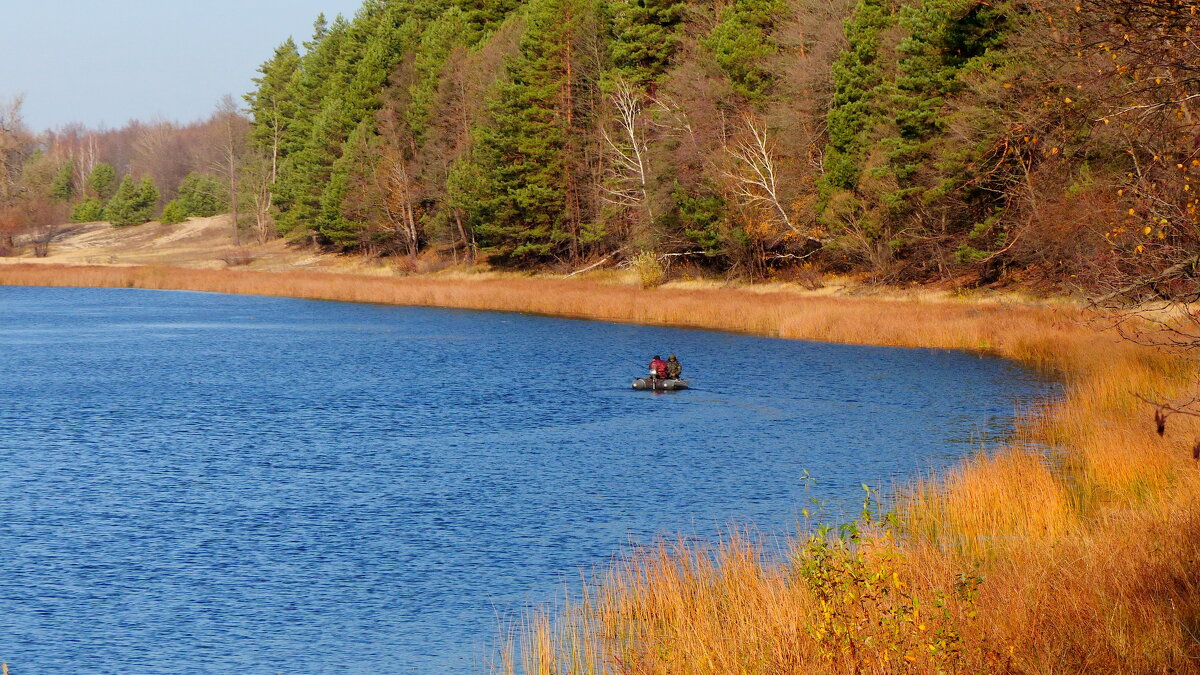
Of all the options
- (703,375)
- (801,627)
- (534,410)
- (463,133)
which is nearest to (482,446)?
(534,410)

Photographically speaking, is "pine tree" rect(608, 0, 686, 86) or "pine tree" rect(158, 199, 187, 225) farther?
"pine tree" rect(158, 199, 187, 225)

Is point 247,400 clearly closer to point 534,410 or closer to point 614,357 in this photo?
point 534,410

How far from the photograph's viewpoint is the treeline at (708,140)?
138 feet


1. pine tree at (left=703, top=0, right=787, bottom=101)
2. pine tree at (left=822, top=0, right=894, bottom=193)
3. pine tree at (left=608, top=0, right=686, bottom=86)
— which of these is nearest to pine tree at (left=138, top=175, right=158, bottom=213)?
pine tree at (left=608, top=0, right=686, bottom=86)

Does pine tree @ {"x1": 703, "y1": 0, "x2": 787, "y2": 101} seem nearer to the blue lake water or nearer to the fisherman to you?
the blue lake water

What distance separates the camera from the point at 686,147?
61625mm

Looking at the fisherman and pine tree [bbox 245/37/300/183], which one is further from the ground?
pine tree [bbox 245/37/300/183]

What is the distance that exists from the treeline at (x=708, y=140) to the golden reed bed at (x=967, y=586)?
6734 mm

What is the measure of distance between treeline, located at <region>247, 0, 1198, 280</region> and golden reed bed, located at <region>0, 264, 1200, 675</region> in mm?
6734

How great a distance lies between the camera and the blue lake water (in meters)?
13.6

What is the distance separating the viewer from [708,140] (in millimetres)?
61344

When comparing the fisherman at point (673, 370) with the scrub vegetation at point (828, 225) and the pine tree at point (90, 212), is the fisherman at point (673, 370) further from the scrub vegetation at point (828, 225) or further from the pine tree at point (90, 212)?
the pine tree at point (90, 212)

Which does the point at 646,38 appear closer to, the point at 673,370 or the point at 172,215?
the point at 673,370

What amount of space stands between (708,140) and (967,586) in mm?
53015
